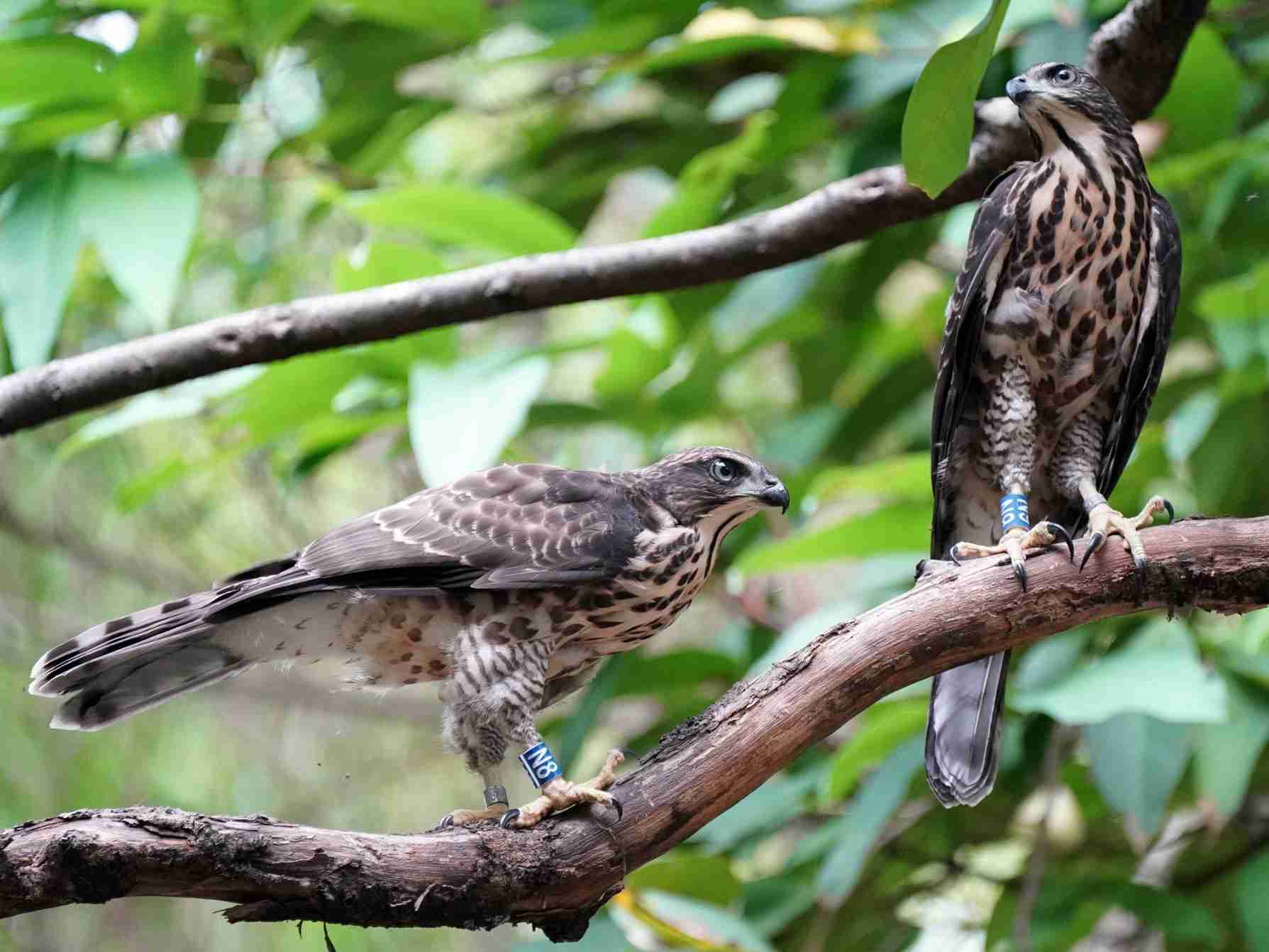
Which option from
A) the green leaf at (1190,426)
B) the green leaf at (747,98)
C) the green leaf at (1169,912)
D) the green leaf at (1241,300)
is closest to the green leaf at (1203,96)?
the green leaf at (1241,300)

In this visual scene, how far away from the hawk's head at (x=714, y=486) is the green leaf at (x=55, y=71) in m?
1.61

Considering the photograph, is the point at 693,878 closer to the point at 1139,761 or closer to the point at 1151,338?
the point at 1139,761

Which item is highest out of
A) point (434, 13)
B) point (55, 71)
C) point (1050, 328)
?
point (55, 71)

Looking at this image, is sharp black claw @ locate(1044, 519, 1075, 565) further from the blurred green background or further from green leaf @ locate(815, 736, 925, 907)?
green leaf @ locate(815, 736, 925, 907)

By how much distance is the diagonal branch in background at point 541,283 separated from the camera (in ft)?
8.47

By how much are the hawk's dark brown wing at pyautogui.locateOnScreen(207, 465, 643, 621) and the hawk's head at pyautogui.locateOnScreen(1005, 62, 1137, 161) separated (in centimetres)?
103

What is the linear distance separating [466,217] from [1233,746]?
91.0 inches

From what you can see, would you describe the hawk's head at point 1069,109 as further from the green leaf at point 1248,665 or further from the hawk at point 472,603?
the green leaf at point 1248,665

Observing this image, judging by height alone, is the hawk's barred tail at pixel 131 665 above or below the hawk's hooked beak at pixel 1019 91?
below

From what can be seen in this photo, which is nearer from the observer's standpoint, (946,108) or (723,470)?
(946,108)

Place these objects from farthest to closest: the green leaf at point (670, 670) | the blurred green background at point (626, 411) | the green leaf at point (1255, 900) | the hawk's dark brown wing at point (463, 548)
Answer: the green leaf at point (670, 670) < the green leaf at point (1255, 900) < the blurred green background at point (626, 411) < the hawk's dark brown wing at point (463, 548)

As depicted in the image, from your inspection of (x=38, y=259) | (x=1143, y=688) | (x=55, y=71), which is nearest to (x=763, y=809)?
(x=1143, y=688)

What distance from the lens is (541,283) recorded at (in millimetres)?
2691

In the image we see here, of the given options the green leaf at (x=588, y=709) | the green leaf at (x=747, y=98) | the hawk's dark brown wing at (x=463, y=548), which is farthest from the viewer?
the green leaf at (x=747, y=98)
